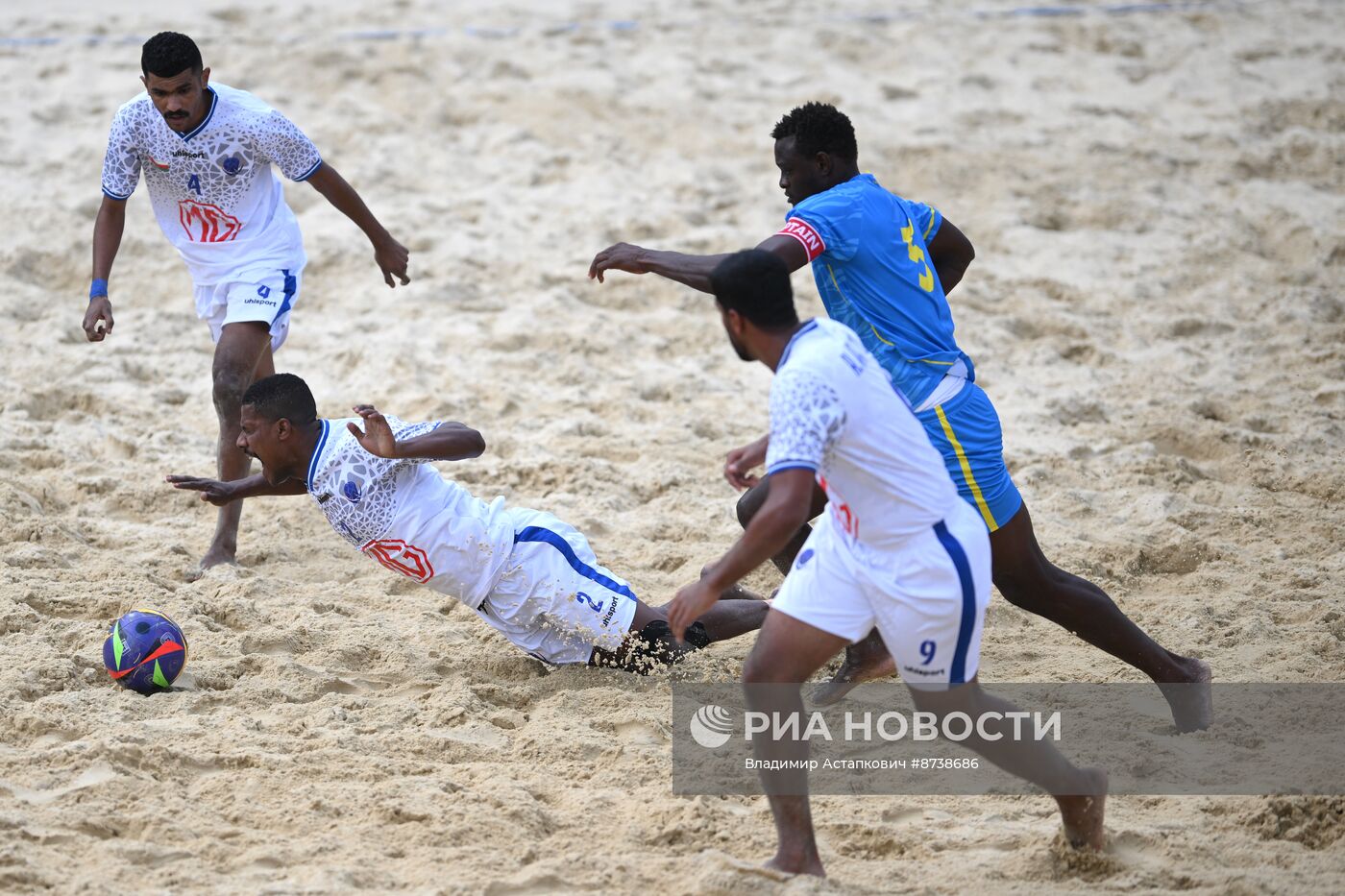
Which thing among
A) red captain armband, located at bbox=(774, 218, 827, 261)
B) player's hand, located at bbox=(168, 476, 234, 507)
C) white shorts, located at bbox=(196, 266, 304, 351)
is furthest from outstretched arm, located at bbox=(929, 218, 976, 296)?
white shorts, located at bbox=(196, 266, 304, 351)

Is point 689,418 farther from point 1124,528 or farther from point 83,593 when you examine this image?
point 83,593

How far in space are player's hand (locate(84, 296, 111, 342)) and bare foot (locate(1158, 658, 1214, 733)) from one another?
418 cm

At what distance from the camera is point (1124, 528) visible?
6.08 meters

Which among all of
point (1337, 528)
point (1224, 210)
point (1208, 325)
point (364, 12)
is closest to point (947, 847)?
point (1337, 528)

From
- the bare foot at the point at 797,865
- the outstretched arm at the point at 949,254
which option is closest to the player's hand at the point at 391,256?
the outstretched arm at the point at 949,254

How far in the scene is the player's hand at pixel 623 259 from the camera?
4406 millimetres

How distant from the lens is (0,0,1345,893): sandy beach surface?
3.86 metres

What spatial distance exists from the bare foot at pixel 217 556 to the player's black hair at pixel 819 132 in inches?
112

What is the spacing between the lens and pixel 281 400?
4.69m

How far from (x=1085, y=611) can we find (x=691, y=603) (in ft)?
5.49

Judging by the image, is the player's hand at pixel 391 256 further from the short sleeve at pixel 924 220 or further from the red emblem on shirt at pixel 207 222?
the short sleeve at pixel 924 220

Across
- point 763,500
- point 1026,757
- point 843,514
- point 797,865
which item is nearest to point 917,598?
point 843,514

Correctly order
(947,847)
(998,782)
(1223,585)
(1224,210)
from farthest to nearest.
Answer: (1224,210) → (1223,585) → (998,782) → (947,847)

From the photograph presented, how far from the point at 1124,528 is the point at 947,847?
2.63 metres
